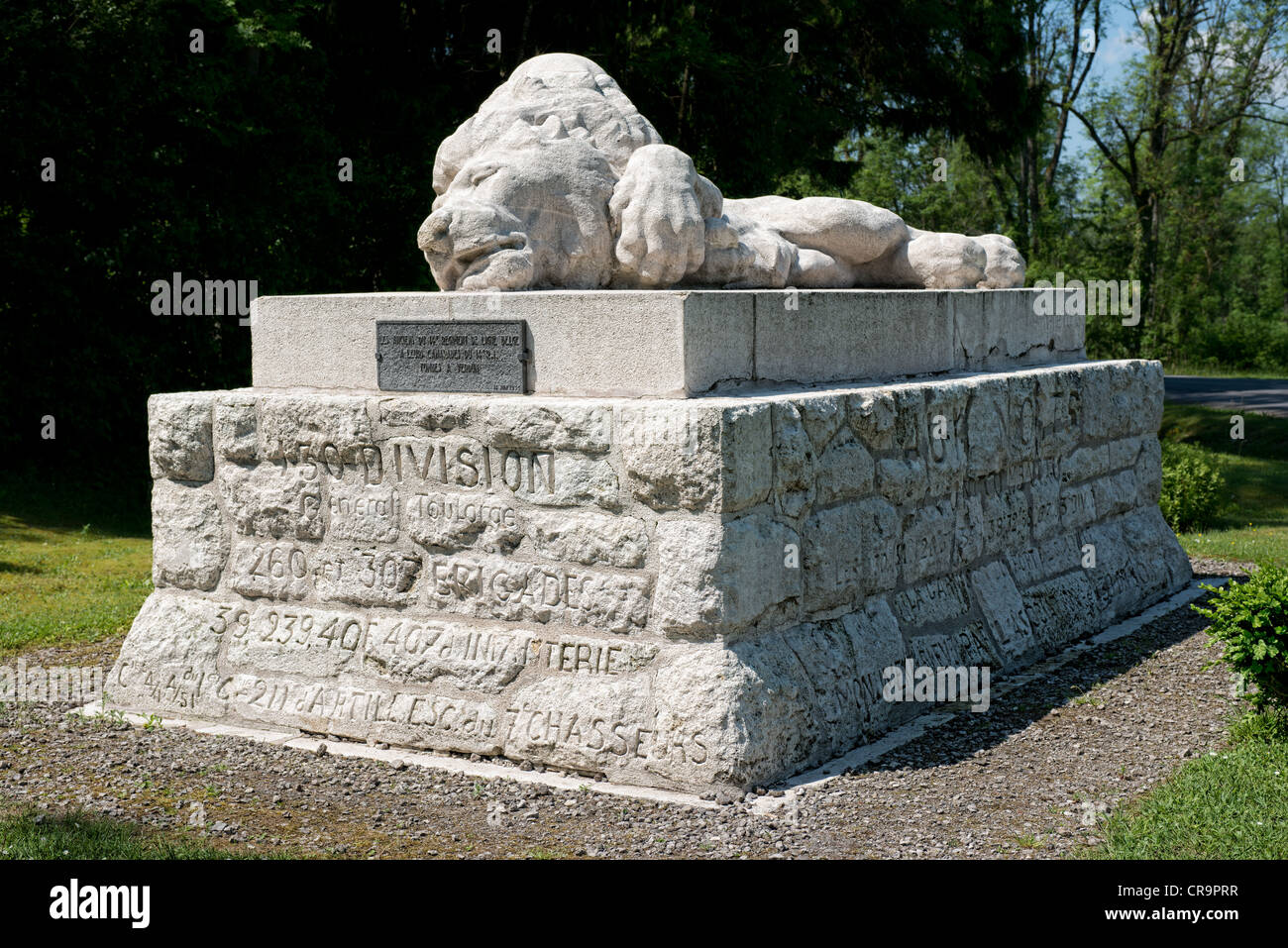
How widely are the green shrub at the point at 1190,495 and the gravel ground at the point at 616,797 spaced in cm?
622

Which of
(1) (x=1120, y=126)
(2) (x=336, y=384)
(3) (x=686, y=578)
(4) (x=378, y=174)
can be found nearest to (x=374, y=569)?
Result: (2) (x=336, y=384)

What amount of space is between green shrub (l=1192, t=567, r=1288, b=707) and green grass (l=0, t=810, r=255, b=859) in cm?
379

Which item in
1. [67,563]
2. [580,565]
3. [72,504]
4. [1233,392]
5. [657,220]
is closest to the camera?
[580,565]

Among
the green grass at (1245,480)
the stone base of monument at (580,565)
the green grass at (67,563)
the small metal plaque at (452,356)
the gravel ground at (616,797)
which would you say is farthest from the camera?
the green grass at (1245,480)

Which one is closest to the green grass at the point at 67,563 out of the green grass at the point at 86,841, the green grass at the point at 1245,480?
the green grass at the point at 86,841

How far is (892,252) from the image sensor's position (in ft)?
23.6

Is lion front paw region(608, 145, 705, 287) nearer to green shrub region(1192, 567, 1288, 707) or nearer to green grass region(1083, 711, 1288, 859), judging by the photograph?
green shrub region(1192, 567, 1288, 707)

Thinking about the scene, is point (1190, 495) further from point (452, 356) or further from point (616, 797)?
point (616, 797)

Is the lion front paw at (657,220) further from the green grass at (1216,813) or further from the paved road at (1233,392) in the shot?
the paved road at (1233,392)

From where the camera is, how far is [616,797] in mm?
4816

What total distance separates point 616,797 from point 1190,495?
8.82 m

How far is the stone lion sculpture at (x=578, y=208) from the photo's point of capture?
5.67 metres

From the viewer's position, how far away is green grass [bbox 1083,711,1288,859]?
4.23 meters

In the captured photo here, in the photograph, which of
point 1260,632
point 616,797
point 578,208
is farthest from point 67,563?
point 1260,632
